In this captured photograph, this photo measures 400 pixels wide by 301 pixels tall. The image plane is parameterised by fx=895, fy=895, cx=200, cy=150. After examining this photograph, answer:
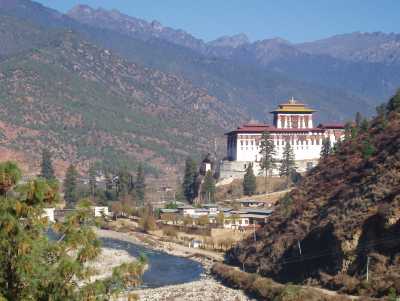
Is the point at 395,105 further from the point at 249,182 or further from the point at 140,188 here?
the point at 140,188

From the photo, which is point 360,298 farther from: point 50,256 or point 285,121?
point 285,121

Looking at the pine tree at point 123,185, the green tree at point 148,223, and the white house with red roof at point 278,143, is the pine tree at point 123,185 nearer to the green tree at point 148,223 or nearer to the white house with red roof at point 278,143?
the white house with red roof at point 278,143

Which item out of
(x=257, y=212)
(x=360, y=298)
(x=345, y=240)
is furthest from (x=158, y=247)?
(x=360, y=298)

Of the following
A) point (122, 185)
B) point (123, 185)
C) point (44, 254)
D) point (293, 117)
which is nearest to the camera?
point (44, 254)

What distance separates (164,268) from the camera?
70.7 meters

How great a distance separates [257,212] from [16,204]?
239 feet

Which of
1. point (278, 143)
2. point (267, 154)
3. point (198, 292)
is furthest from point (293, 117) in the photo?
point (198, 292)

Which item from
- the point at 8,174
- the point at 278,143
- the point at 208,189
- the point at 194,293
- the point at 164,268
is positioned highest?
the point at 278,143

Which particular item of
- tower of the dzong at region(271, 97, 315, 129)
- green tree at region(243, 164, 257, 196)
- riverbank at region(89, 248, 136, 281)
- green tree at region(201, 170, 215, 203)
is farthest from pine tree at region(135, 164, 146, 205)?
riverbank at region(89, 248, 136, 281)

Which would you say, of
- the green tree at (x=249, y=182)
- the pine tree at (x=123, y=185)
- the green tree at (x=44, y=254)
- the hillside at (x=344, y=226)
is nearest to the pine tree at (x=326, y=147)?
the green tree at (x=249, y=182)

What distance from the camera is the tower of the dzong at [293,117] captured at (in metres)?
117

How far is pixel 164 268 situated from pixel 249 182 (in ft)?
124

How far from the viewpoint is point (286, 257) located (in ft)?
206

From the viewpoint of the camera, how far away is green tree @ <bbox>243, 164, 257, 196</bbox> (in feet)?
349
